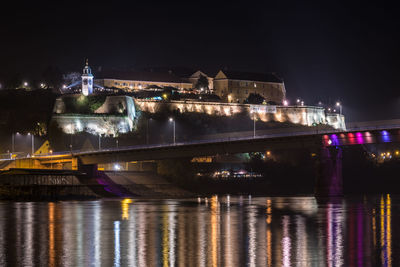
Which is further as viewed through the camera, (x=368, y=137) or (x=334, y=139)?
(x=334, y=139)

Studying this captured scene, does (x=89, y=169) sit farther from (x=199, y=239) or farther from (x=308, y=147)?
(x=199, y=239)

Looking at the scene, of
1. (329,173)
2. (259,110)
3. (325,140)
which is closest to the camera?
(325,140)

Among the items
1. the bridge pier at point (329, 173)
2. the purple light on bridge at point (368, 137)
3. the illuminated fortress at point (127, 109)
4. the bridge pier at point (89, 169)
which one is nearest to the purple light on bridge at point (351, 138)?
the purple light on bridge at point (368, 137)

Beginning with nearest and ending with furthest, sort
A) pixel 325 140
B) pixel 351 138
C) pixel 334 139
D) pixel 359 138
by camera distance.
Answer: pixel 359 138 < pixel 351 138 < pixel 334 139 < pixel 325 140

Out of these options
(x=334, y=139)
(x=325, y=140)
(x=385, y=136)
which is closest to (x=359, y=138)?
(x=385, y=136)

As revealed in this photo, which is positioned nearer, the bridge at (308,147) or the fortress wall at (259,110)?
the bridge at (308,147)

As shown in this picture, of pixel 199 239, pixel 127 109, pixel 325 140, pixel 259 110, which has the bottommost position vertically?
pixel 199 239

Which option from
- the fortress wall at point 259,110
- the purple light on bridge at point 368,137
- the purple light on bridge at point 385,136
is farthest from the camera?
the fortress wall at point 259,110

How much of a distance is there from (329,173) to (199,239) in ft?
192

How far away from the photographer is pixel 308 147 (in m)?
95.1

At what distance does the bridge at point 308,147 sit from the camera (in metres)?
88.9

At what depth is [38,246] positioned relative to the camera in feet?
123

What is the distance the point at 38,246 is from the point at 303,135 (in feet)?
195

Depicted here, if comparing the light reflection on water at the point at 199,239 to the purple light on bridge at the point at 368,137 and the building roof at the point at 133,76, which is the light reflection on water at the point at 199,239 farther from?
the building roof at the point at 133,76
